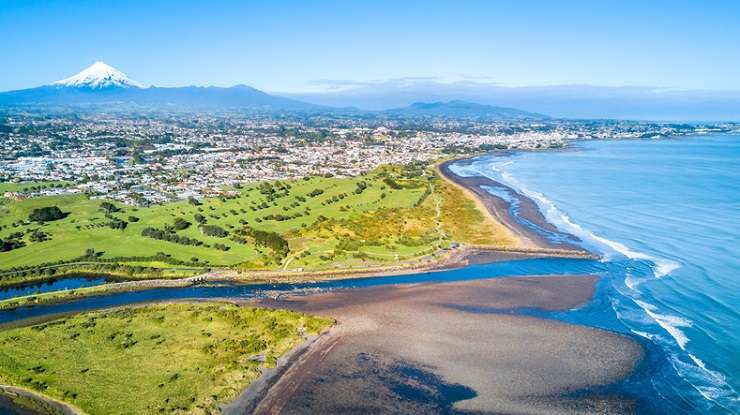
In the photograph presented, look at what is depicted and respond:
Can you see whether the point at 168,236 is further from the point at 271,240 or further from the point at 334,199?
the point at 334,199

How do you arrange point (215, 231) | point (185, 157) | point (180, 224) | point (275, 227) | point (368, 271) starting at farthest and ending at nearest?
point (185, 157), point (275, 227), point (180, 224), point (215, 231), point (368, 271)

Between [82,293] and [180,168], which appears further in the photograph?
[180,168]

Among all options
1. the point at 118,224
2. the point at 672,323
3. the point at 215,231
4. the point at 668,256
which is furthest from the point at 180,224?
the point at 668,256

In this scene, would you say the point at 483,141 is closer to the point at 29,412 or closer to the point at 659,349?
the point at 659,349

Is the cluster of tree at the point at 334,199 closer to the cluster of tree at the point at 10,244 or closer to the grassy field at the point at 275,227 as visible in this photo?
the grassy field at the point at 275,227

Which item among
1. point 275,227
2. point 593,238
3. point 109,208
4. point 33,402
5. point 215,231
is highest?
point 593,238

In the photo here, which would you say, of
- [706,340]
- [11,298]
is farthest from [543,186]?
[11,298]
